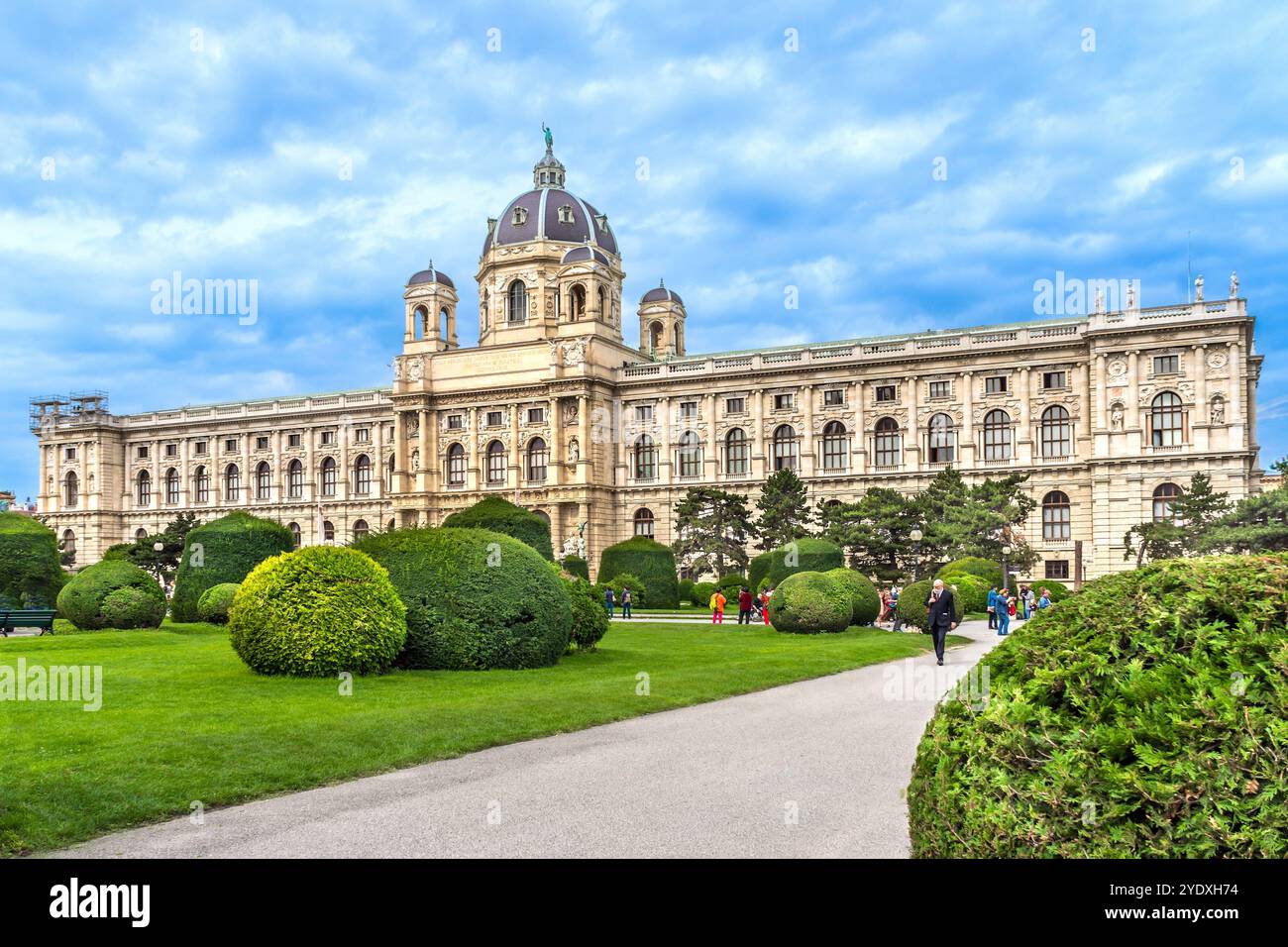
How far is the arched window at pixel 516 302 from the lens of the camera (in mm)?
77688

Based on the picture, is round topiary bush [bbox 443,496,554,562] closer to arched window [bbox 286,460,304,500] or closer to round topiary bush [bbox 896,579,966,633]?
round topiary bush [bbox 896,579,966,633]

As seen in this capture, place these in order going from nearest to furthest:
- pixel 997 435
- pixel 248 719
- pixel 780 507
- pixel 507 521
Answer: pixel 248 719
pixel 507 521
pixel 780 507
pixel 997 435

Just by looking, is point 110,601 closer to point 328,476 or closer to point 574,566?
point 574,566

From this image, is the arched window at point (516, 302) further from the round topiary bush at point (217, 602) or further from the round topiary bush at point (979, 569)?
the round topiary bush at point (217, 602)

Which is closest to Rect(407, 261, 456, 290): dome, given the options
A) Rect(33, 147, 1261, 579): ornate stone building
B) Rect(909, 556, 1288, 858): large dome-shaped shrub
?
Rect(33, 147, 1261, 579): ornate stone building

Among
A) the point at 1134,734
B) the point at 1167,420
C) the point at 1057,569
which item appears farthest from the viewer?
the point at 1057,569

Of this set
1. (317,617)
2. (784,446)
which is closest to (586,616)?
(317,617)

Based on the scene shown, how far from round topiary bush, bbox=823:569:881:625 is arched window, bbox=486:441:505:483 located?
142 ft

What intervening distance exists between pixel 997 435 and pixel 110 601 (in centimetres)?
4872

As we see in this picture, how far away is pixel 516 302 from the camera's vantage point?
256 ft

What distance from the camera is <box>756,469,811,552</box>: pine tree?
56844 millimetres

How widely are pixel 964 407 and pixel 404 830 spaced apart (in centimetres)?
5823

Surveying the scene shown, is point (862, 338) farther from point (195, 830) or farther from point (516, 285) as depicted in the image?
point (195, 830)

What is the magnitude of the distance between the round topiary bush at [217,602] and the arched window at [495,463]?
4507 centimetres
